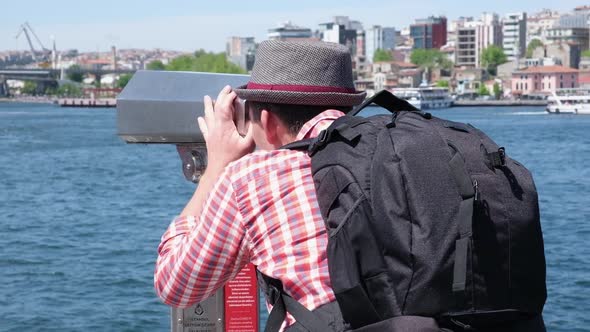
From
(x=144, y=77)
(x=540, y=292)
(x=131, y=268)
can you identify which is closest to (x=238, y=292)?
(x=144, y=77)

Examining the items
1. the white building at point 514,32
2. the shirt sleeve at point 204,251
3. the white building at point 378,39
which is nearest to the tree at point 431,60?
the white building at point 514,32

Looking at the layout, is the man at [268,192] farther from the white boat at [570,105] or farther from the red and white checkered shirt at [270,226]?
the white boat at [570,105]

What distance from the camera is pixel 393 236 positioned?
4.92 ft

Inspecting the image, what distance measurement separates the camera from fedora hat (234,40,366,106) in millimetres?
1732

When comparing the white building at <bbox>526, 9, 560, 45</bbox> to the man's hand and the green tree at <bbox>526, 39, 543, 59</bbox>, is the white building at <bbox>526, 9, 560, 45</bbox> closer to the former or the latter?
the green tree at <bbox>526, 39, 543, 59</bbox>

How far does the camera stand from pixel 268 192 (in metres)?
1.65

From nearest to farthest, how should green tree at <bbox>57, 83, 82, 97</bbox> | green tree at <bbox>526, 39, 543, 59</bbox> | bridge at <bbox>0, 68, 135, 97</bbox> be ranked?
green tree at <bbox>57, 83, 82, 97</bbox> < green tree at <bbox>526, 39, 543, 59</bbox> < bridge at <bbox>0, 68, 135, 97</bbox>

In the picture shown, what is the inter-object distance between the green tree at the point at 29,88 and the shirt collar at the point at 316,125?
14131cm

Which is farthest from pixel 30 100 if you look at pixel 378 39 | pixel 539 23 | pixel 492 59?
pixel 539 23

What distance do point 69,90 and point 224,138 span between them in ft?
407

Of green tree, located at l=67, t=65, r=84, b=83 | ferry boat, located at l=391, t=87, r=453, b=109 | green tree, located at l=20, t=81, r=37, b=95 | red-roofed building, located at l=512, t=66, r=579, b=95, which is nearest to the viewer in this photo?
ferry boat, located at l=391, t=87, r=453, b=109

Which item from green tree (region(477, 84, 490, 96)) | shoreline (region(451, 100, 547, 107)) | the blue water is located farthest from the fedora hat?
green tree (region(477, 84, 490, 96))

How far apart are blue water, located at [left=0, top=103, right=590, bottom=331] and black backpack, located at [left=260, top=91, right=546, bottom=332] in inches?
308

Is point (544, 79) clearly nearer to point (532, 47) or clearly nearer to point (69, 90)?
point (532, 47)
